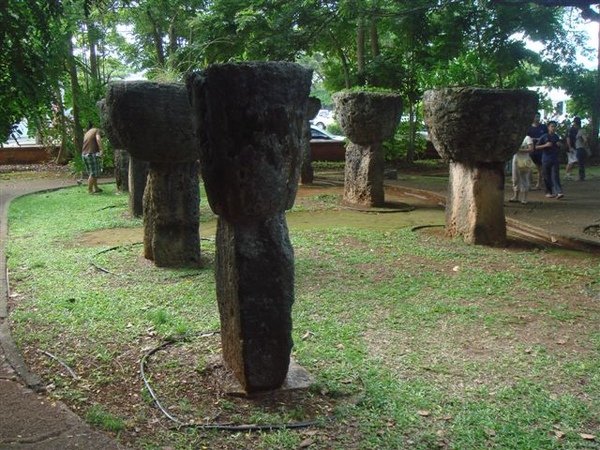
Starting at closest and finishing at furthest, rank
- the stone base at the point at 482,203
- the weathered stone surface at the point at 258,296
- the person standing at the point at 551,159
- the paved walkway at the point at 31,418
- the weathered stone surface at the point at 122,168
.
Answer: the paved walkway at the point at 31,418
the weathered stone surface at the point at 258,296
the stone base at the point at 482,203
the person standing at the point at 551,159
the weathered stone surface at the point at 122,168

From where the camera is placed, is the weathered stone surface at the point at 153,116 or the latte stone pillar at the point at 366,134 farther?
the latte stone pillar at the point at 366,134

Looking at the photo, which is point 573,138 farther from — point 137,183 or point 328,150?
point 137,183

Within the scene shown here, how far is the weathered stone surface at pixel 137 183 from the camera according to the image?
10.0 m

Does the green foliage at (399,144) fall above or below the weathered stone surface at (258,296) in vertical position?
above

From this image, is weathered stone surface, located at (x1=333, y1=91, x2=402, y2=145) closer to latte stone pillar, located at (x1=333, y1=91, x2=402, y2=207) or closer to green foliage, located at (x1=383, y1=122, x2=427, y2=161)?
latte stone pillar, located at (x1=333, y1=91, x2=402, y2=207)

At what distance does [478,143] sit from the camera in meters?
7.69

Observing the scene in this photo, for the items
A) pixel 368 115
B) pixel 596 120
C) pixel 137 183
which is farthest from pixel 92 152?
pixel 596 120

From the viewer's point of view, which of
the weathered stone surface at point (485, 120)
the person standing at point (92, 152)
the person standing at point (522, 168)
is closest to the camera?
the weathered stone surface at point (485, 120)

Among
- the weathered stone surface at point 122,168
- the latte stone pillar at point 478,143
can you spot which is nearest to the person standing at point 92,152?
the weathered stone surface at point 122,168

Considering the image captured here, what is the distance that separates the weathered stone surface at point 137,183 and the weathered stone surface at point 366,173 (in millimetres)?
3303

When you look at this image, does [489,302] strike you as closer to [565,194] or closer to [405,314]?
[405,314]

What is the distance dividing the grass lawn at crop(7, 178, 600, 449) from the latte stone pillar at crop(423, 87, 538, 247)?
1.22 ft

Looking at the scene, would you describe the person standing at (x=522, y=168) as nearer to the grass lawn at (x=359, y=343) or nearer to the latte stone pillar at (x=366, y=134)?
the latte stone pillar at (x=366, y=134)

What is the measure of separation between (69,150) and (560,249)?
50.1 ft
